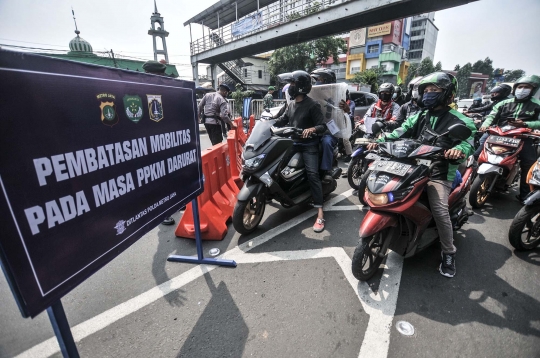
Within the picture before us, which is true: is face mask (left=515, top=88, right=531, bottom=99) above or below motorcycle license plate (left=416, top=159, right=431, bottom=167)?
above

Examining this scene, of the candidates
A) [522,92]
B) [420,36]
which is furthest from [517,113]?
[420,36]

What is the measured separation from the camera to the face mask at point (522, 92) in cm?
402

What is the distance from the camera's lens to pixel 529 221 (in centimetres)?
291

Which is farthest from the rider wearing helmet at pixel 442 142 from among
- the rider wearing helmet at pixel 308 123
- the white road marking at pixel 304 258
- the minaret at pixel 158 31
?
the minaret at pixel 158 31

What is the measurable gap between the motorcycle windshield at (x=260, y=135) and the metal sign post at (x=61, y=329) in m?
2.42

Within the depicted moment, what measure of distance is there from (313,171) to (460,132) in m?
1.85

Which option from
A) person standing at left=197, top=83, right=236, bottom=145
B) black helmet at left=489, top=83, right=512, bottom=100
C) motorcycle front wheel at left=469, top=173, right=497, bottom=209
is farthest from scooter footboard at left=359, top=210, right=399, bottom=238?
black helmet at left=489, top=83, right=512, bottom=100

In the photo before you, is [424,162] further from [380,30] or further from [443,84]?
[380,30]

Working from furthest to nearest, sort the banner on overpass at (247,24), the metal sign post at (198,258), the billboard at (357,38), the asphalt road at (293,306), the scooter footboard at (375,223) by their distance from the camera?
1. the billboard at (357,38)
2. the banner on overpass at (247,24)
3. the metal sign post at (198,258)
4. the scooter footboard at (375,223)
5. the asphalt road at (293,306)

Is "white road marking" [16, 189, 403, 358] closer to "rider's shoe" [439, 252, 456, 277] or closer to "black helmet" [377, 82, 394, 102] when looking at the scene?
"rider's shoe" [439, 252, 456, 277]

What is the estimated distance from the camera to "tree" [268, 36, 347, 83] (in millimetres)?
28172

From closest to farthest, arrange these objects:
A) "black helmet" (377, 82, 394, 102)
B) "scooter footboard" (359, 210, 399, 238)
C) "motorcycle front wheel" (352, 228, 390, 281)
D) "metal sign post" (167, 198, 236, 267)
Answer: "scooter footboard" (359, 210, 399, 238)
"motorcycle front wheel" (352, 228, 390, 281)
"metal sign post" (167, 198, 236, 267)
"black helmet" (377, 82, 394, 102)

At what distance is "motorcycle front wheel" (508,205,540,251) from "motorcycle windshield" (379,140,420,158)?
1.66m

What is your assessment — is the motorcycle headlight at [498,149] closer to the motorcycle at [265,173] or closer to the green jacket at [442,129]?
the green jacket at [442,129]
